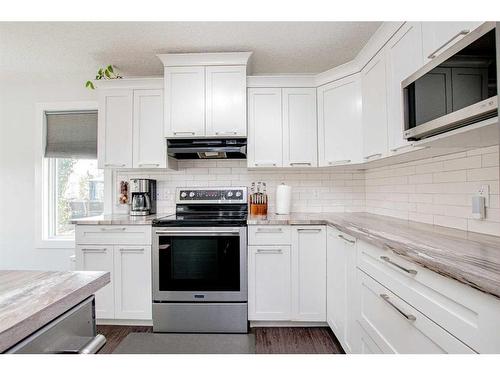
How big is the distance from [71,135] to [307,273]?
3.03m

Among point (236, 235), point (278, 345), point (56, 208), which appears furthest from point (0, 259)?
point (278, 345)

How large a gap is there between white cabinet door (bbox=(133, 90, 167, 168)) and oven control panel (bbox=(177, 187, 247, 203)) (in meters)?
0.47

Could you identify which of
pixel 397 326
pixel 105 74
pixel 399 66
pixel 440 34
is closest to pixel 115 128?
pixel 105 74

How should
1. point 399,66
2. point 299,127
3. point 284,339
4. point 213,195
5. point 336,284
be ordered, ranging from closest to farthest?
point 399,66, point 336,284, point 284,339, point 299,127, point 213,195

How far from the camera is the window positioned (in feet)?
10.3

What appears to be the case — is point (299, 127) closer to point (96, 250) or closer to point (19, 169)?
point (96, 250)

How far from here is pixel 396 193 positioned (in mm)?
2279

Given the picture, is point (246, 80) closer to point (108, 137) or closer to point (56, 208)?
point (108, 137)

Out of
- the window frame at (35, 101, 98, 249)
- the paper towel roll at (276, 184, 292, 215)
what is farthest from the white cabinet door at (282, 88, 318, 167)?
the window frame at (35, 101, 98, 249)

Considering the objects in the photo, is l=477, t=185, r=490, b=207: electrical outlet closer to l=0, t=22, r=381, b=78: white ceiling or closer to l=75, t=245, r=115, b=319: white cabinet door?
l=0, t=22, r=381, b=78: white ceiling

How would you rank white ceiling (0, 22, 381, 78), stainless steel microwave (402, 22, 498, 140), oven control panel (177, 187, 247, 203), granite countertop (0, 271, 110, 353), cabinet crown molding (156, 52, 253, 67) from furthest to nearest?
oven control panel (177, 187, 247, 203) → cabinet crown molding (156, 52, 253, 67) → white ceiling (0, 22, 381, 78) → stainless steel microwave (402, 22, 498, 140) → granite countertop (0, 271, 110, 353)

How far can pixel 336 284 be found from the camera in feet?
6.63

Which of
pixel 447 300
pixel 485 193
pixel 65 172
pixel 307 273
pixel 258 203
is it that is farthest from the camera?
pixel 65 172

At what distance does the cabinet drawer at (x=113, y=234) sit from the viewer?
2.30 meters
